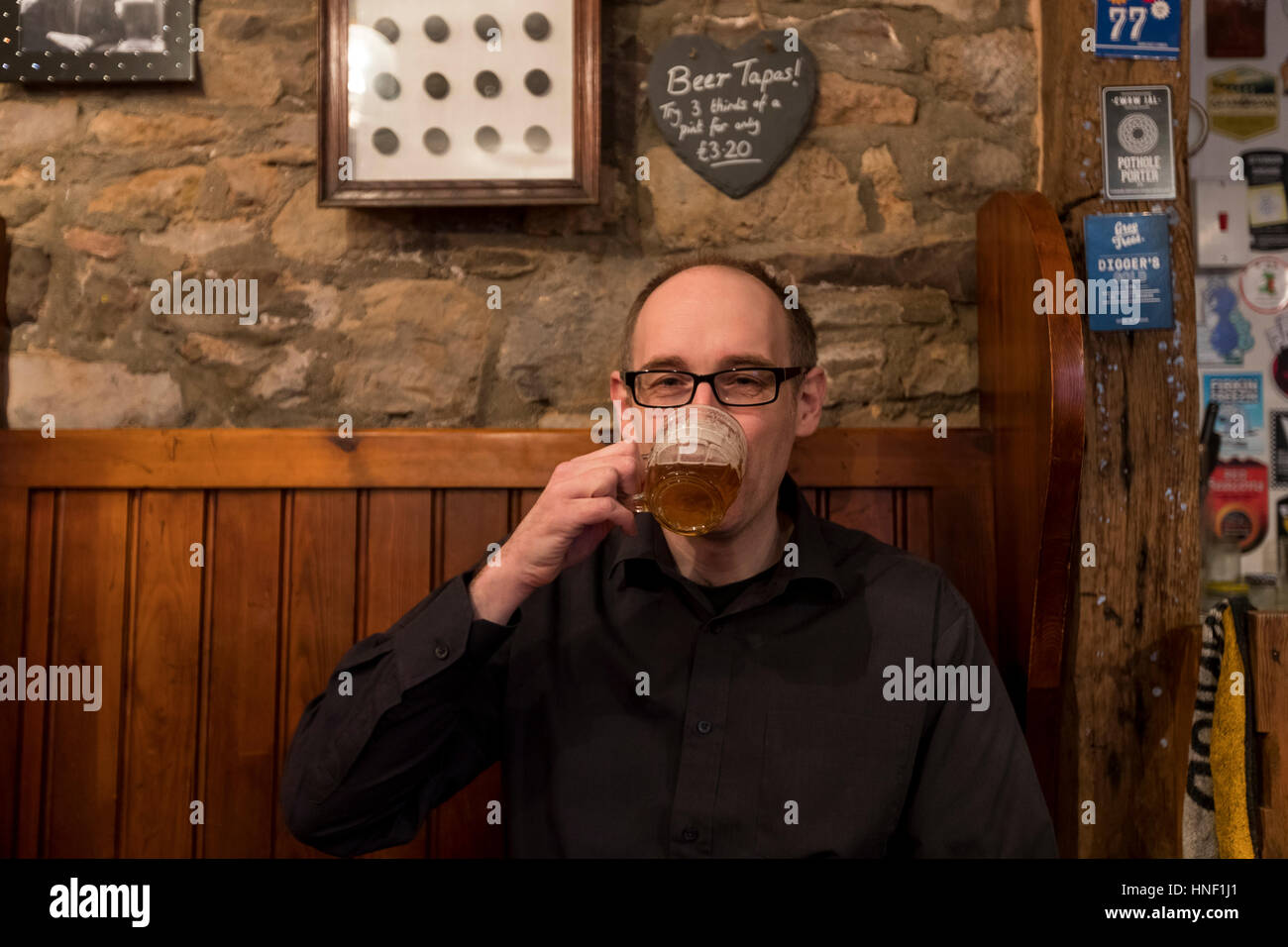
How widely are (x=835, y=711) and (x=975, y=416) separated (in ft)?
2.91

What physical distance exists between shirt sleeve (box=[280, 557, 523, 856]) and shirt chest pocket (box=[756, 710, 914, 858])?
0.47m

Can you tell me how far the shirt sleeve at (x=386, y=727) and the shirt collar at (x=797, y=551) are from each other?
230mm

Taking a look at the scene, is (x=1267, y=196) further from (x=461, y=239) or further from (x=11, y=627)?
(x=11, y=627)

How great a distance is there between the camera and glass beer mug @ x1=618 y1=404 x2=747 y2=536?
1.24 m

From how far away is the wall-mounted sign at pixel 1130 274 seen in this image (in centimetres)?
166

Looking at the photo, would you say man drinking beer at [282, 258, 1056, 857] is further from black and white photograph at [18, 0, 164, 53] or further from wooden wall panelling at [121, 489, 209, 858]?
black and white photograph at [18, 0, 164, 53]

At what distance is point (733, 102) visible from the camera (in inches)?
76.2

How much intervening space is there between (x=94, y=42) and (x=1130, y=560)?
98.2 inches

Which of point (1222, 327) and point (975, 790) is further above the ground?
point (1222, 327)

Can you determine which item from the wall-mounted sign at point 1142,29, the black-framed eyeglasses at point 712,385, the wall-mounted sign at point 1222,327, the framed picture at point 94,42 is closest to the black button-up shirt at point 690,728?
the black-framed eyeglasses at point 712,385

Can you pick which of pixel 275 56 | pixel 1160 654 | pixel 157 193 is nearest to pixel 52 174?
pixel 157 193

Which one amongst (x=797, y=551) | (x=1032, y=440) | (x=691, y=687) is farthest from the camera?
(x=1032, y=440)

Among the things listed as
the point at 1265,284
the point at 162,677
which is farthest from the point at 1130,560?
the point at 162,677

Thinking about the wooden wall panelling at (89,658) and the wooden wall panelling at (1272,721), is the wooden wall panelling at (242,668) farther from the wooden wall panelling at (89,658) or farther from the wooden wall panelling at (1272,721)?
the wooden wall panelling at (1272,721)
